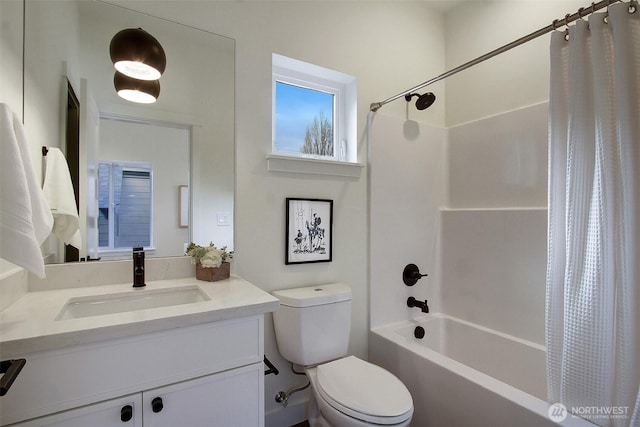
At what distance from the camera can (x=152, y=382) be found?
0.94 metres

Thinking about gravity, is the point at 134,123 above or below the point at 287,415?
above

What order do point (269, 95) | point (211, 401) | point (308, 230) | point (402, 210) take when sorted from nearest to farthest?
point (211, 401)
point (269, 95)
point (308, 230)
point (402, 210)

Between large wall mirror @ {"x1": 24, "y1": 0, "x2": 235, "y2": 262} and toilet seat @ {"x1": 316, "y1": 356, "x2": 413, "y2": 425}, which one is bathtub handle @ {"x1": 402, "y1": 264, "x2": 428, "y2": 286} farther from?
large wall mirror @ {"x1": 24, "y1": 0, "x2": 235, "y2": 262}

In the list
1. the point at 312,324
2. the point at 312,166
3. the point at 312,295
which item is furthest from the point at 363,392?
the point at 312,166

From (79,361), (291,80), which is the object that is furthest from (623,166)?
(79,361)

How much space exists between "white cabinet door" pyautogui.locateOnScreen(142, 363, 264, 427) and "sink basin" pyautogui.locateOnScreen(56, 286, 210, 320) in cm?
30

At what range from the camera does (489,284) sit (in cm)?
202

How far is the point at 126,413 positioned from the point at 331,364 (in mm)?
934

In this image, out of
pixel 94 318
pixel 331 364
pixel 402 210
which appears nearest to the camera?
pixel 94 318

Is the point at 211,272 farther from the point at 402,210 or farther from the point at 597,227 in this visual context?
the point at 597,227

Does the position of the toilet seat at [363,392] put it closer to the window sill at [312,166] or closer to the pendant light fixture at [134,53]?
the window sill at [312,166]

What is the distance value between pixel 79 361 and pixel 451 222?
86.8 inches

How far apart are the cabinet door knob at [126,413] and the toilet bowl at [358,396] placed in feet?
2.49

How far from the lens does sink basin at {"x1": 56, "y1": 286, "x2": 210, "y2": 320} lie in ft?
3.76
